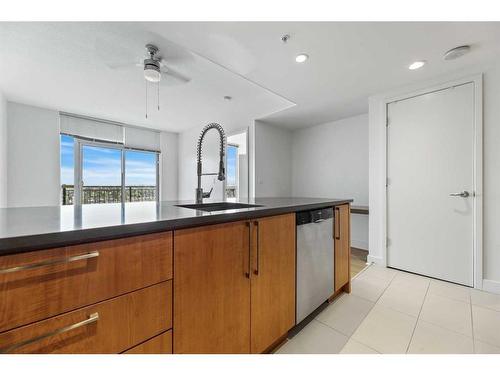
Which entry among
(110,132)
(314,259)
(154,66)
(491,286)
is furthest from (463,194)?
(110,132)

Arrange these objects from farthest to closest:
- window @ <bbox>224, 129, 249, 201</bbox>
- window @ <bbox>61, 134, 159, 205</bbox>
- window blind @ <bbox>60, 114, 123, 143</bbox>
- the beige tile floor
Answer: window @ <bbox>224, 129, 249, 201</bbox> → window @ <bbox>61, 134, 159, 205</bbox> → window blind @ <bbox>60, 114, 123, 143</bbox> → the beige tile floor

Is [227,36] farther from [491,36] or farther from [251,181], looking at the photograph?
[251,181]

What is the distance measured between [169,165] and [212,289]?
5208mm

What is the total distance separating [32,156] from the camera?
11.9 feet

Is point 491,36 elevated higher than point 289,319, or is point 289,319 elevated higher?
point 491,36

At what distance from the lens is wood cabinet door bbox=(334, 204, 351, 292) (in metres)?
1.75

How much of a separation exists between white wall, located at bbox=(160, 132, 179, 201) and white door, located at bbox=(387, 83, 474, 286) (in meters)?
4.87

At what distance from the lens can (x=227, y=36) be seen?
1688 millimetres

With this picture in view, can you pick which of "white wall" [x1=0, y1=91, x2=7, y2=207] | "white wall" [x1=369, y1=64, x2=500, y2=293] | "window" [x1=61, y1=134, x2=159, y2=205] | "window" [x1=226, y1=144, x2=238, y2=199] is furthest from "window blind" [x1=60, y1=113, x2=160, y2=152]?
"white wall" [x1=369, y1=64, x2=500, y2=293]

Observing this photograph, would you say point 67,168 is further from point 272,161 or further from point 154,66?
point 272,161

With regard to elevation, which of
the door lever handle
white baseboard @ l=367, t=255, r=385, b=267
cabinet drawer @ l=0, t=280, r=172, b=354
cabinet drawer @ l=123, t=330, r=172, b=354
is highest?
the door lever handle

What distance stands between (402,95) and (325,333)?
2755mm

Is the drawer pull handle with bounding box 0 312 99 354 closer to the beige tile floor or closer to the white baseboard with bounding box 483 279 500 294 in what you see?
the beige tile floor
